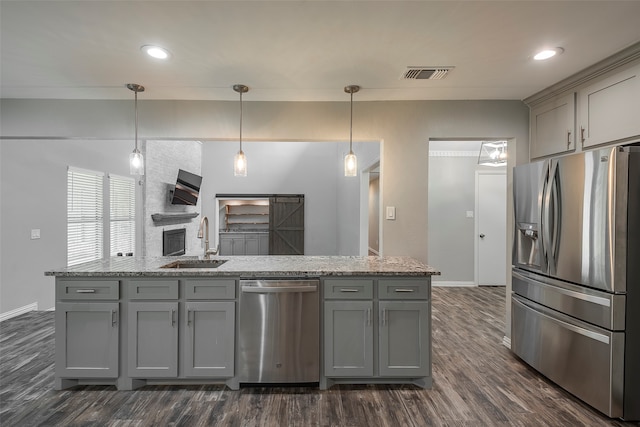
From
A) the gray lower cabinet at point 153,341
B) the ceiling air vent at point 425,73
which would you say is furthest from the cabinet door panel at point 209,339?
the ceiling air vent at point 425,73

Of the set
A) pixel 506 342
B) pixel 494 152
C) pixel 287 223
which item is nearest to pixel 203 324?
pixel 506 342

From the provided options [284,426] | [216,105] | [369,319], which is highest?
[216,105]

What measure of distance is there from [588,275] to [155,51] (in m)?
3.40

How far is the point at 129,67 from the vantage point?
98.4 inches

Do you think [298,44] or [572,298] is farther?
[572,298]

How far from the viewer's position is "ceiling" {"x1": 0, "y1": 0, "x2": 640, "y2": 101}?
1.77 m

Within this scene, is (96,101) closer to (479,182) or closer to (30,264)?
(30,264)

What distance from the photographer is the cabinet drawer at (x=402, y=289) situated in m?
2.47

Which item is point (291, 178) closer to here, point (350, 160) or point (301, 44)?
point (350, 160)

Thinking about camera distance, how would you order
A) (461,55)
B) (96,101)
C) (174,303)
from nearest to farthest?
(461,55)
(174,303)
(96,101)

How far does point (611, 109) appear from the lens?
234cm

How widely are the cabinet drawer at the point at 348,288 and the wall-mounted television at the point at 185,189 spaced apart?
541 centimetres

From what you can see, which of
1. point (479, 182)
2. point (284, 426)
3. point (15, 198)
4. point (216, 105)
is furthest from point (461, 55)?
point (15, 198)

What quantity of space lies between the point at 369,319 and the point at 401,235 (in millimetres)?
1101
